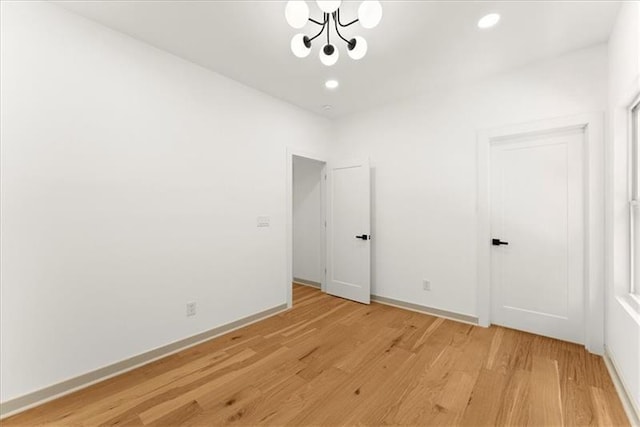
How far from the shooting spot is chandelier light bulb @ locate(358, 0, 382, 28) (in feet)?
5.18

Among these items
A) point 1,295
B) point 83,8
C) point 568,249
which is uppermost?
point 83,8

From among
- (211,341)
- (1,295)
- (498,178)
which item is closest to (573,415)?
(498,178)

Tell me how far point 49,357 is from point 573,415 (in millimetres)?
3537

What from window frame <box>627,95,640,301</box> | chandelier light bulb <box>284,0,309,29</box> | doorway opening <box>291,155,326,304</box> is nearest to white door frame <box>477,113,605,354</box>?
window frame <box>627,95,640,301</box>

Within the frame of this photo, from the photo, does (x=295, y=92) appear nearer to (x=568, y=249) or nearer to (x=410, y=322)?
(x=410, y=322)

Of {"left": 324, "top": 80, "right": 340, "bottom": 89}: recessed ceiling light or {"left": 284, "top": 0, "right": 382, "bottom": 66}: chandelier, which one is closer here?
{"left": 284, "top": 0, "right": 382, "bottom": 66}: chandelier

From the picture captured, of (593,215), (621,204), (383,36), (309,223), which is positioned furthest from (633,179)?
(309,223)

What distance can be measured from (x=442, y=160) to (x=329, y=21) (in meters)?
2.06

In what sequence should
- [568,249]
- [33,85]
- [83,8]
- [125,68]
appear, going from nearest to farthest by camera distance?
1. [33,85]
2. [83,8]
3. [125,68]
4. [568,249]

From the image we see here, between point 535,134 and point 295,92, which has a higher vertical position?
point 295,92

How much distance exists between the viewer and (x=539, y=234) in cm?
281

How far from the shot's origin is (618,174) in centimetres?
213

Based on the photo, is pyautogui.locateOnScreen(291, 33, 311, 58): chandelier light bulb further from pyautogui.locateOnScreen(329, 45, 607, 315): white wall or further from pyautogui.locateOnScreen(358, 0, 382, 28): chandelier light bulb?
pyautogui.locateOnScreen(329, 45, 607, 315): white wall

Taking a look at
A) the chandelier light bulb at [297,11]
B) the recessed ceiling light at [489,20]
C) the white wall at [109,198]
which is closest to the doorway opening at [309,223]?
the white wall at [109,198]
